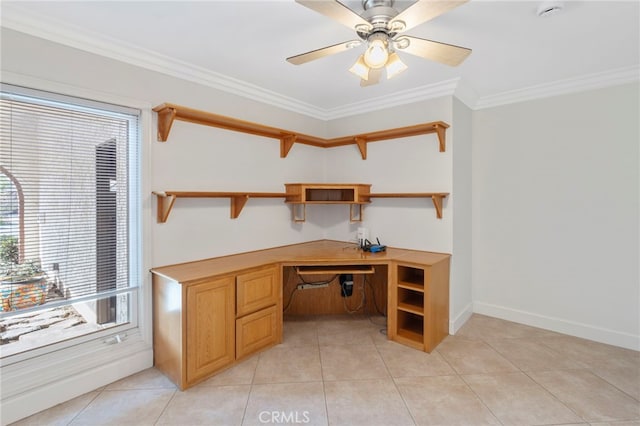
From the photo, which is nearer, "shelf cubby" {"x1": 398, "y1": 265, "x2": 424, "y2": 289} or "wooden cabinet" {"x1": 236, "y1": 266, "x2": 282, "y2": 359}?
"wooden cabinet" {"x1": 236, "y1": 266, "x2": 282, "y2": 359}

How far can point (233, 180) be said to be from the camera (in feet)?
9.52

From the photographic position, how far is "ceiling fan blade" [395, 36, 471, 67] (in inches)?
65.5

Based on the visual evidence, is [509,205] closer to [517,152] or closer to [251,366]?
[517,152]

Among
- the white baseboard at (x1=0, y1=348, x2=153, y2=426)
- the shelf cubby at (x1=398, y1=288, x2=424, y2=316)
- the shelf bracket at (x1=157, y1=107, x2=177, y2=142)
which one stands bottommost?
the white baseboard at (x1=0, y1=348, x2=153, y2=426)

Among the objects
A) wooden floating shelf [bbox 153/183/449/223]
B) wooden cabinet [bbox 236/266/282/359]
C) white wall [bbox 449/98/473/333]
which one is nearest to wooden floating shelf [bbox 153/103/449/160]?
white wall [bbox 449/98/473/333]

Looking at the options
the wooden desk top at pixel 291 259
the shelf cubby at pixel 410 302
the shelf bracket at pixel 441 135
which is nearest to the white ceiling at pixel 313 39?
the shelf bracket at pixel 441 135

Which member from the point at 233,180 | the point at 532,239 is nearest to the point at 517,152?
the point at 532,239

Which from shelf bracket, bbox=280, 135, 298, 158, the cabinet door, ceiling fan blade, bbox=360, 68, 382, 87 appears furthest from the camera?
shelf bracket, bbox=280, 135, 298, 158

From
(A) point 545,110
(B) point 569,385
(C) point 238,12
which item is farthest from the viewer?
(A) point 545,110

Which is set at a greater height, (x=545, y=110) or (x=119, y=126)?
(x=545, y=110)

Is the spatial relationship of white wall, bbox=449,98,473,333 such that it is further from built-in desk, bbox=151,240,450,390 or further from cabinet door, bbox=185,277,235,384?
cabinet door, bbox=185,277,235,384

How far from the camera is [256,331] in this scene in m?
2.52

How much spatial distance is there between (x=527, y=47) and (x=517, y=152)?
1.20 metres

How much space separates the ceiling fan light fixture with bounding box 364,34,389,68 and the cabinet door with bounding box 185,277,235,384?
179 centimetres
